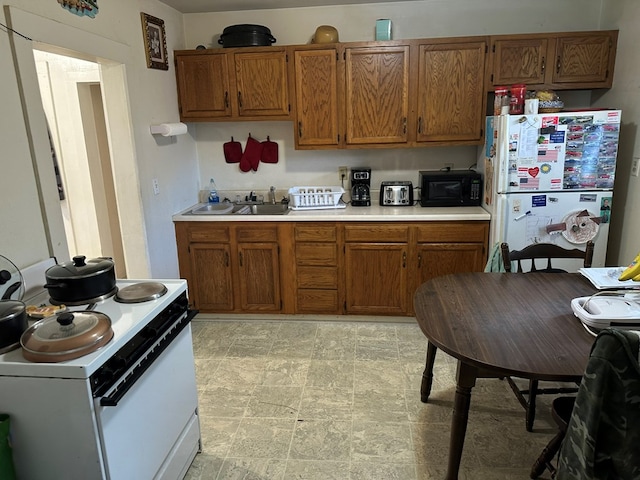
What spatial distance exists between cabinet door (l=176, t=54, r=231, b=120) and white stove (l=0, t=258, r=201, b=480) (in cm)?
218

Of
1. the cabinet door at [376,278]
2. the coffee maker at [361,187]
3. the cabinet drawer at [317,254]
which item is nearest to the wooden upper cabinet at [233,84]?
the coffee maker at [361,187]

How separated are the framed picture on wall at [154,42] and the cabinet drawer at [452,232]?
7.48 feet

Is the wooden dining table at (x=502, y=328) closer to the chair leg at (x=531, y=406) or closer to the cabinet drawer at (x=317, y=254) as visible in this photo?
the chair leg at (x=531, y=406)

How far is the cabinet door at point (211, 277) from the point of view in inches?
141

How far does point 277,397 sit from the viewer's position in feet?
8.58

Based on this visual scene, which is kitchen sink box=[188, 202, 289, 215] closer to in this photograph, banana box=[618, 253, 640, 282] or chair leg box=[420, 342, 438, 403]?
chair leg box=[420, 342, 438, 403]

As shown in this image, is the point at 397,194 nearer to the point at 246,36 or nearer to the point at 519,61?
the point at 519,61

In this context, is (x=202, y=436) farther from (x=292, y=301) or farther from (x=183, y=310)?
(x=292, y=301)

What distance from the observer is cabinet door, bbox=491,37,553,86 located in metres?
3.20

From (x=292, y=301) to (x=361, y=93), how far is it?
1.73 meters

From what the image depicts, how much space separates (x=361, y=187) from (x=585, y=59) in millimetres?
1855

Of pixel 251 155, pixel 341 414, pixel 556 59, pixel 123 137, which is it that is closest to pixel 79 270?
pixel 123 137

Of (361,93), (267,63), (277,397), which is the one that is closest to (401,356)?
(277,397)

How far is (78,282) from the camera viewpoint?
5.69ft
